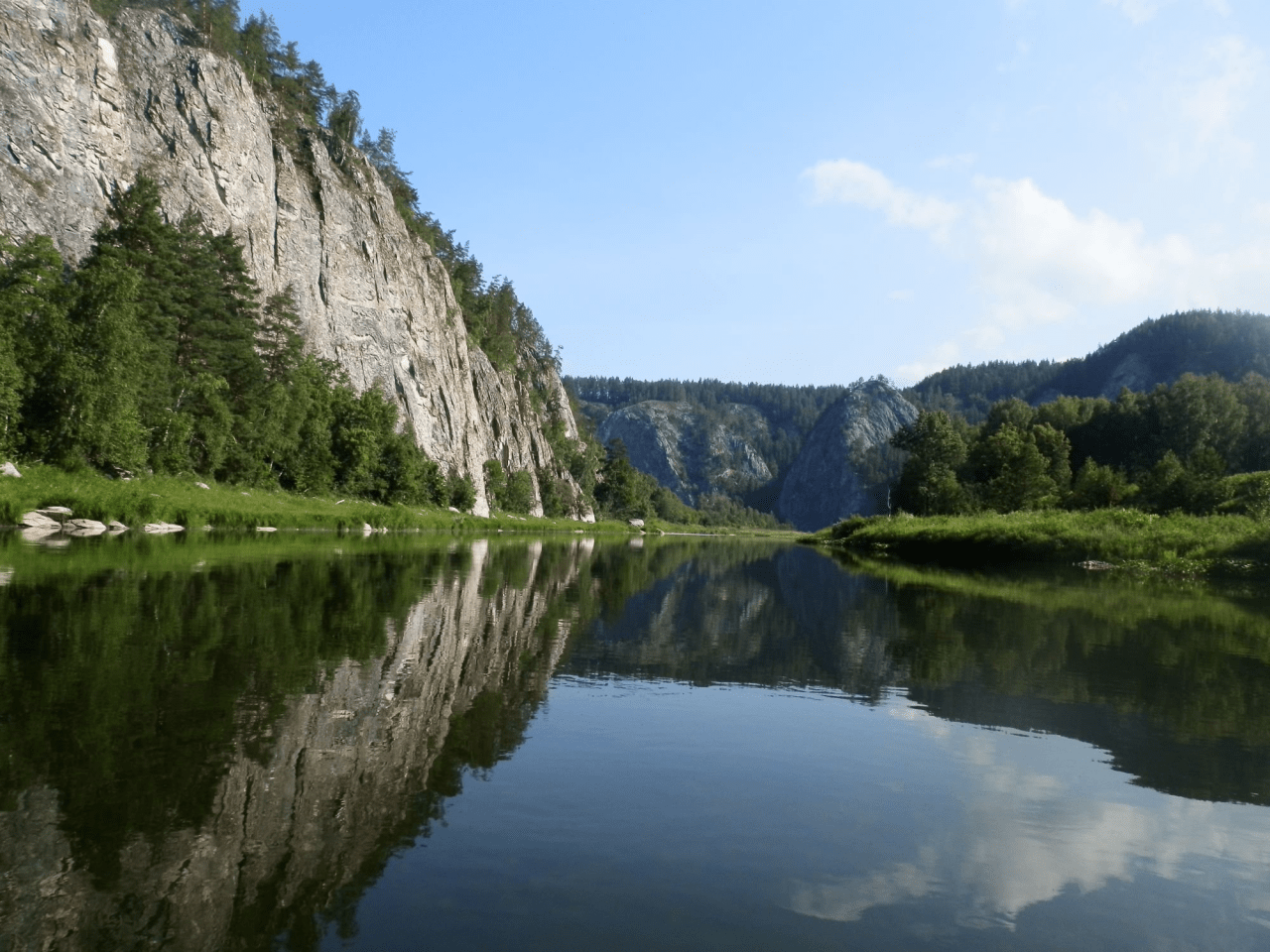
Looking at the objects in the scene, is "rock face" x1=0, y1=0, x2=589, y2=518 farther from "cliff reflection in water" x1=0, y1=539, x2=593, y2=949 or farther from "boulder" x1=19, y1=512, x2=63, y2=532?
"cliff reflection in water" x1=0, y1=539, x2=593, y2=949

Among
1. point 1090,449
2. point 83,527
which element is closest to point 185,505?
point 83,527

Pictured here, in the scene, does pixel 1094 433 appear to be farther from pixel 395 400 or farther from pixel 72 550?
pixel 72 550

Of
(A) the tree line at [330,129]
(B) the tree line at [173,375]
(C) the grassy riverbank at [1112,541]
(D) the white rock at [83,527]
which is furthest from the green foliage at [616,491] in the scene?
(D) the white rock at [83,527]

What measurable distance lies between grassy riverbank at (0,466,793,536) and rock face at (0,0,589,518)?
2320 centimetres

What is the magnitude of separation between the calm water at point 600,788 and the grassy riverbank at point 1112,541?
2828cm

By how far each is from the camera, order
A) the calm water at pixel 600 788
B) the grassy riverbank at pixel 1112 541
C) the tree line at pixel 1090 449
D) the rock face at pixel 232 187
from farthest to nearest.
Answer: the tree line at pixel 1090 449 < the rock face at pixel 232 187 < the grassy riverbank at pixel 1112 541 < the calm water at pixel 600 788

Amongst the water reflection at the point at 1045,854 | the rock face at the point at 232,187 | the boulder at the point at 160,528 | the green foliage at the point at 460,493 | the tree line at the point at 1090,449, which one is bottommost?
the boulder at the point at 160,528

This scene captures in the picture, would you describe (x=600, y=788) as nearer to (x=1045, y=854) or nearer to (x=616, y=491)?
(x=1045, y=854)

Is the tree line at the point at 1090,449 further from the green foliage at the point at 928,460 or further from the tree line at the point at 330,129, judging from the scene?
the tree line at the point at 330,129

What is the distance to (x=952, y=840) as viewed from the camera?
261 inches

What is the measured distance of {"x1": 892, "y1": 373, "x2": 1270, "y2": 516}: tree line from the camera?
252 feet

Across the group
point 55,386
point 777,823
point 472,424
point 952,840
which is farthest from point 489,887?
point 472,424

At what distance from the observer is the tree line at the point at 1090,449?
76.8 m

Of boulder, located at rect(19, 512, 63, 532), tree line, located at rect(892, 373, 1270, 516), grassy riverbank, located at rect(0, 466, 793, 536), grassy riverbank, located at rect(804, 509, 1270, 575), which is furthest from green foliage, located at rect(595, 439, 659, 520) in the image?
boulder, located at rect(19, 512, 63, 532)
